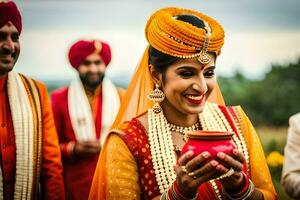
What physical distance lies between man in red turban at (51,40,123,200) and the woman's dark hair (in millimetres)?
2674

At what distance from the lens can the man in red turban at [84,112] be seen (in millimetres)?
5910

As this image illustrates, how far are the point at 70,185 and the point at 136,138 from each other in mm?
2879

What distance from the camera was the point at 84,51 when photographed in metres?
6.96

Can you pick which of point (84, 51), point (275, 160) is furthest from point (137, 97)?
point (275, 160)

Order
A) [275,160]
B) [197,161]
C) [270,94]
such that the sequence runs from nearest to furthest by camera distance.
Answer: [197,161]
[275,160]
[270,94]

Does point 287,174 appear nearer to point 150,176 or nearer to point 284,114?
point 150,176

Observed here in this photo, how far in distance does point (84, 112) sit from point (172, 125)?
3205 millimetres

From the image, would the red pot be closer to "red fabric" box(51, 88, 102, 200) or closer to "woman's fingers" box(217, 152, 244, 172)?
"woman's fingers" box(217, 152, 244, 172)

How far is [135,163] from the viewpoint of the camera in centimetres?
321

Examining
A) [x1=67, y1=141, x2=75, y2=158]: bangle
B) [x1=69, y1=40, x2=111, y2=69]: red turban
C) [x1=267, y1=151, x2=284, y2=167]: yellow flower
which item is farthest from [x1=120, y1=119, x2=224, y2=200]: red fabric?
[x1=267, y1=151, x2=284, y2=167]: yellow flower

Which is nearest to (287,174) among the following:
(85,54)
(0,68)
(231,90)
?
(0,68)

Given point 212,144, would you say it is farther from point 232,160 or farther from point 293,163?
point 293,163

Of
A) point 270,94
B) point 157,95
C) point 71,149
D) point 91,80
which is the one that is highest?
point 157,95

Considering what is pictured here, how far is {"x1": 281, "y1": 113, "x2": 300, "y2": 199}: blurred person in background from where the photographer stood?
10.6ft
